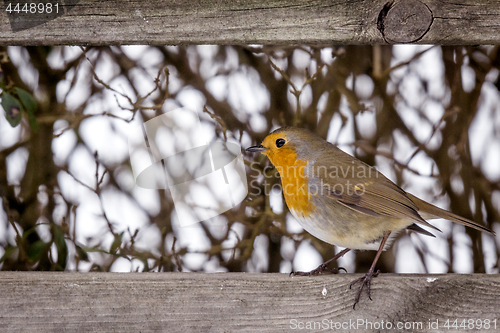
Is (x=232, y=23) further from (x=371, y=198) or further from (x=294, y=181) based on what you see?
(x=371, y=198)

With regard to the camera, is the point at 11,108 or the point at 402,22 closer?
the point at 402,22

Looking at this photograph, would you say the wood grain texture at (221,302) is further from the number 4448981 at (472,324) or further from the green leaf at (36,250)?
the green leaf at (36,250)

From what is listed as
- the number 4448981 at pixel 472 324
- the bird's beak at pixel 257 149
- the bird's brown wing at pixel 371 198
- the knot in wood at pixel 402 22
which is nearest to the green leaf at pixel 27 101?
the bird's beak at pixel 257 149

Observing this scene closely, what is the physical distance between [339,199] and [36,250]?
3.75 ft

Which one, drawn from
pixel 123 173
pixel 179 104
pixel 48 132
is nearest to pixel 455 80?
pixel 179 104

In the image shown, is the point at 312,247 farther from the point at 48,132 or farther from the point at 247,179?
the point at 48,132

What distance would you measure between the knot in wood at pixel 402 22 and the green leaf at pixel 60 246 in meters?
1.29

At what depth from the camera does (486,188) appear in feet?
6.24

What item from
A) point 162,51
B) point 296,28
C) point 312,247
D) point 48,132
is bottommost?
point 312,247

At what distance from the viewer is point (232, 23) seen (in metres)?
1.18

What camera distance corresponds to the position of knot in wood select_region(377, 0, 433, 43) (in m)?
1.14

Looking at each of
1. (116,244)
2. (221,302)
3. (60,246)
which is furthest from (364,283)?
(60,246)

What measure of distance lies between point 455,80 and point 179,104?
1.10m

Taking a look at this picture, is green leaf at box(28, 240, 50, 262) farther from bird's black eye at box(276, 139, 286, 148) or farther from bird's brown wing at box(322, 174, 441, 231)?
bird's brown wing at box(322, 174, 441, 231)
